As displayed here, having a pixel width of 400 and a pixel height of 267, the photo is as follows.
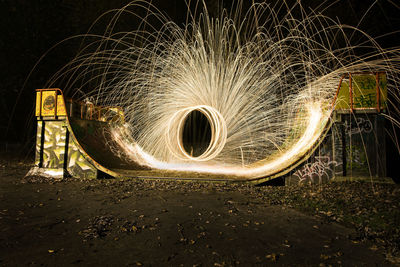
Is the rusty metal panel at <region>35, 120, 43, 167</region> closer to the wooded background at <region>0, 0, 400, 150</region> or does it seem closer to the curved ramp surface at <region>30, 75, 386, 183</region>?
the curved ramp surface at <region>30, 75, 386, 183</region>

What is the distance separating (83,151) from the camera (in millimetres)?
8539

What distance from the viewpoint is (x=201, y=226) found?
172 inches

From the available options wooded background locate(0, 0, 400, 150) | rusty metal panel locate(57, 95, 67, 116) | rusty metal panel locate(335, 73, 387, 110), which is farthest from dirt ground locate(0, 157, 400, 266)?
wooded background locate(0, 0, 400, 150)

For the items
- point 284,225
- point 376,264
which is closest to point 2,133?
point 284,225

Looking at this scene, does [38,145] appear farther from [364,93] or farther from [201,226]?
[364,93]

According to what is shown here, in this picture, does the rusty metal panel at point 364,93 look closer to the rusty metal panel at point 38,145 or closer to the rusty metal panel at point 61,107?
the rusty metal panel at point 61,107

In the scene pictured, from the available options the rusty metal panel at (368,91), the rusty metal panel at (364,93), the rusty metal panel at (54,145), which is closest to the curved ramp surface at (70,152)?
the rusty metal panel at (54,145)

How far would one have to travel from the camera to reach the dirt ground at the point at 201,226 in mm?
3295

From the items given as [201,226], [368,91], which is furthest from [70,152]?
[368,91]

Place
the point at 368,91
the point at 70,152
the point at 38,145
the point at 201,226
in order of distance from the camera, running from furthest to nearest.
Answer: the point at 38,145, the point at 70,152, the point at 368,91, the point at 201,226

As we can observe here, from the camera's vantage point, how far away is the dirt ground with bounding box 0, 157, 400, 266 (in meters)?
3.29

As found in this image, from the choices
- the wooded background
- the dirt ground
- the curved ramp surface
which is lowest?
the dirt ground

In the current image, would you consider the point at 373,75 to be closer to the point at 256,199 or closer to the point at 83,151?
the point at 256,199

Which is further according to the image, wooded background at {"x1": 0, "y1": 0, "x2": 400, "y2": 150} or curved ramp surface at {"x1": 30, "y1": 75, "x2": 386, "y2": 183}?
wooded background at {"x1": 0, "y1": 0, "x2": 400, "y2": 150}
